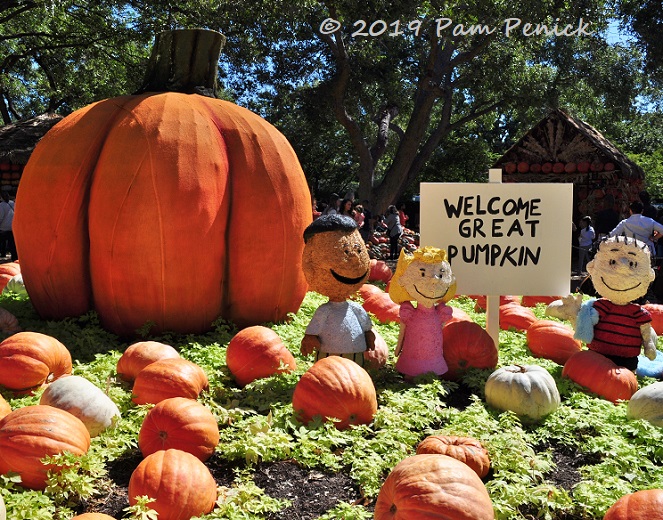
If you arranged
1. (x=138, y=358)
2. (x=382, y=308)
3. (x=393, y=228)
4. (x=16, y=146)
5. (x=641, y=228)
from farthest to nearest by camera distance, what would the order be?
(x=16, y=146) → (x=393, y=228) → (x=641, y=228) → (x=382, y=308) → (x=138, y=358)

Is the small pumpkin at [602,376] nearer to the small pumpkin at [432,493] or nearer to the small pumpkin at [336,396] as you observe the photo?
the small pumpkin at [336,396]

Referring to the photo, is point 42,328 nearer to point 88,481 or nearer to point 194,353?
point 194,353

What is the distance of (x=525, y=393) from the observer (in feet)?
12.8

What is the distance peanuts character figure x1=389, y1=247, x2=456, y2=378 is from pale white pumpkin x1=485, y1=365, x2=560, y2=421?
0.66 m

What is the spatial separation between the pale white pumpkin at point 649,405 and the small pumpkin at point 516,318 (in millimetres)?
2357

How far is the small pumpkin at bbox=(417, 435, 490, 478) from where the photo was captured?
10.3 ft

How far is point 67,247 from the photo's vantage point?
17.8 feet

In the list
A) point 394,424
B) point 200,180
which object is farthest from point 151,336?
point 394,424

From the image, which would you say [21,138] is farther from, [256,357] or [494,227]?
[494,227]

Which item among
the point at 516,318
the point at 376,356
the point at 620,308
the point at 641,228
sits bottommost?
the point at 376,356

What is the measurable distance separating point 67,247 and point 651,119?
3530 centimetres

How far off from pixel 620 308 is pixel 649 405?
115cm

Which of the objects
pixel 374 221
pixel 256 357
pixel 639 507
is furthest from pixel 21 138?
pixel 639 507

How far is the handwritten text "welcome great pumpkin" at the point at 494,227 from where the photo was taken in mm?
5223
